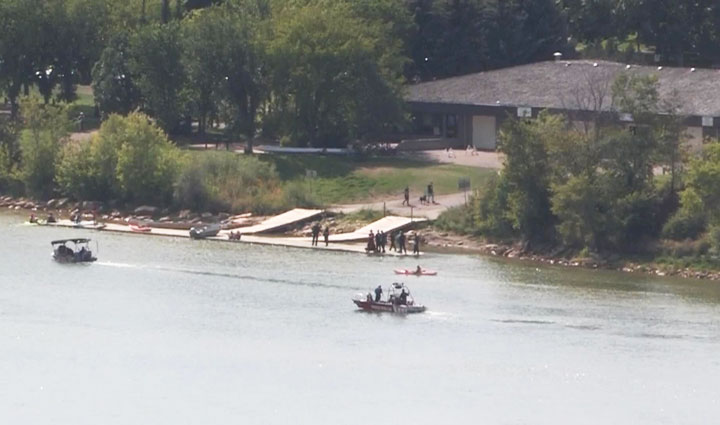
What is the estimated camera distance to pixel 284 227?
91.1m

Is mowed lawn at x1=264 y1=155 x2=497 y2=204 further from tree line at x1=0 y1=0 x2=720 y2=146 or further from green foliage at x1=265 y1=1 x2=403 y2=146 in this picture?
tree line at x1=0 y1=0 x2=720 y2=146

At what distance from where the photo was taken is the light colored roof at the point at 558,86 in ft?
321

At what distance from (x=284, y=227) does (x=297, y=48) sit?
14.3 m

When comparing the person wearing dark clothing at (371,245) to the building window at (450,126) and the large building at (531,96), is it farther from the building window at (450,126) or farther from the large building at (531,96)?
the building window at (450,126)

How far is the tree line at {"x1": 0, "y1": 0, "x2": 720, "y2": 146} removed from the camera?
103 m

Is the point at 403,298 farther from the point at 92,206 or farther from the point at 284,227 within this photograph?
the point at 92,206

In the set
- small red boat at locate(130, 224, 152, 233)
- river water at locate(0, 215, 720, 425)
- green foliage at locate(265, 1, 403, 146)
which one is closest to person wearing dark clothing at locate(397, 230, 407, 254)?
river water at locate(0, 215, 720, 425)

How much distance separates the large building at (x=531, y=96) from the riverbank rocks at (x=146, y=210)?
16.3 metres

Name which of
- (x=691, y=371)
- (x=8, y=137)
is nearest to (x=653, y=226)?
(x=691, y=371)

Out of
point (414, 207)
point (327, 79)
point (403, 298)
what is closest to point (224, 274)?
point (403, 298)

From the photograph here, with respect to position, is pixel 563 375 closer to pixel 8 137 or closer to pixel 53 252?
pixel 53 252

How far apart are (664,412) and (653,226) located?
25.7m

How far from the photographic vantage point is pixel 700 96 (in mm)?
98000

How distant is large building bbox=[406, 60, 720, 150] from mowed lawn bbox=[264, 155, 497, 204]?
4.95m
